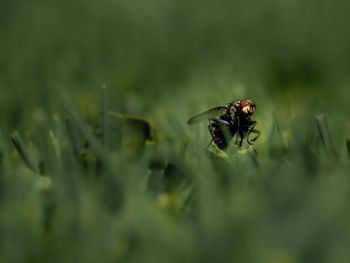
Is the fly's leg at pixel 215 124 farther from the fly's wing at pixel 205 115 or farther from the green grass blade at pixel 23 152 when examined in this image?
the green grass blade at pixel 23 152

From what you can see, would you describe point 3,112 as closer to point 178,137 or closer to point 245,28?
point 178,137

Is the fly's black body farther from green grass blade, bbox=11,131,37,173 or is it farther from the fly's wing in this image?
green grass blade, bbox=11,131,37,173

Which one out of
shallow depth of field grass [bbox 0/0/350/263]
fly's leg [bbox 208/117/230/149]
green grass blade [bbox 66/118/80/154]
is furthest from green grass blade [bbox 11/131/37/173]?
fly's leg [bbox 208/117/230/149]

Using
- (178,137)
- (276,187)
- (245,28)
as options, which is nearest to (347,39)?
(245,28)

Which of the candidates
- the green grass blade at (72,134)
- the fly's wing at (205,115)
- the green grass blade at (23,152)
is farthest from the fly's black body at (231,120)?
the green grass blade at (23,152)

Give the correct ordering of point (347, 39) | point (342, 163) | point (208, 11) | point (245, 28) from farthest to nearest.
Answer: point (208, 11) → point (245, 28) → point (347, 39) → point (342, 163)
